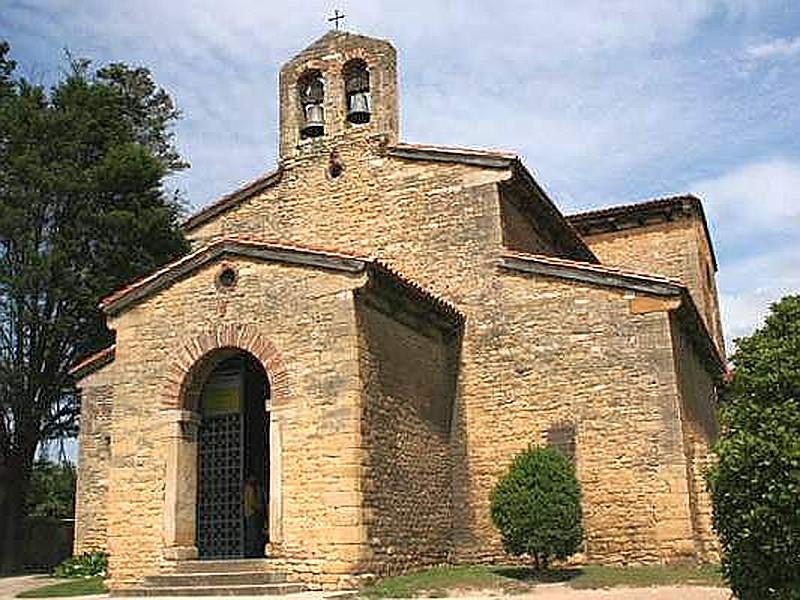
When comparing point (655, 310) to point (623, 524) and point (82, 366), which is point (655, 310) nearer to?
point (623, 524)

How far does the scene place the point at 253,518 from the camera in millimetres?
16516

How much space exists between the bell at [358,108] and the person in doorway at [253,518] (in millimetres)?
7427

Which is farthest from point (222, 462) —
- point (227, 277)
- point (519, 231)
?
point (519, 231)

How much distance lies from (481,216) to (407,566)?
6787 millimetres

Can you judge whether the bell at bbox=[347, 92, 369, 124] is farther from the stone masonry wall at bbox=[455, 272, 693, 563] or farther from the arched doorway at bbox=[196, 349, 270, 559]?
the arched doorway at bbox=[196, 349, 270, 559]

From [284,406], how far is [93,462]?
838cm

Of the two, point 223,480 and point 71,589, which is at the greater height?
point 223,480

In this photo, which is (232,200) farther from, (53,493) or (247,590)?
(53,493)

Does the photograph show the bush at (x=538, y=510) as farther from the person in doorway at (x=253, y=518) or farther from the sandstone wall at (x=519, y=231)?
the sandstone wall at (x=519, y=231)

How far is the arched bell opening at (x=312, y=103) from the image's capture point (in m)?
18.9

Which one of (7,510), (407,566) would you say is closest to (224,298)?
(407,566)

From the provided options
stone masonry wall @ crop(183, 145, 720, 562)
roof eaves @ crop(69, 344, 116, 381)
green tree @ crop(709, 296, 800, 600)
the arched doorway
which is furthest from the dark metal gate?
green tree @ crop(709, 296, 800, 600)

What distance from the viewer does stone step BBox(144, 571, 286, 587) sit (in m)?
13.1

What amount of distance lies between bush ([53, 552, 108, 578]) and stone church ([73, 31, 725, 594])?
388 cm
